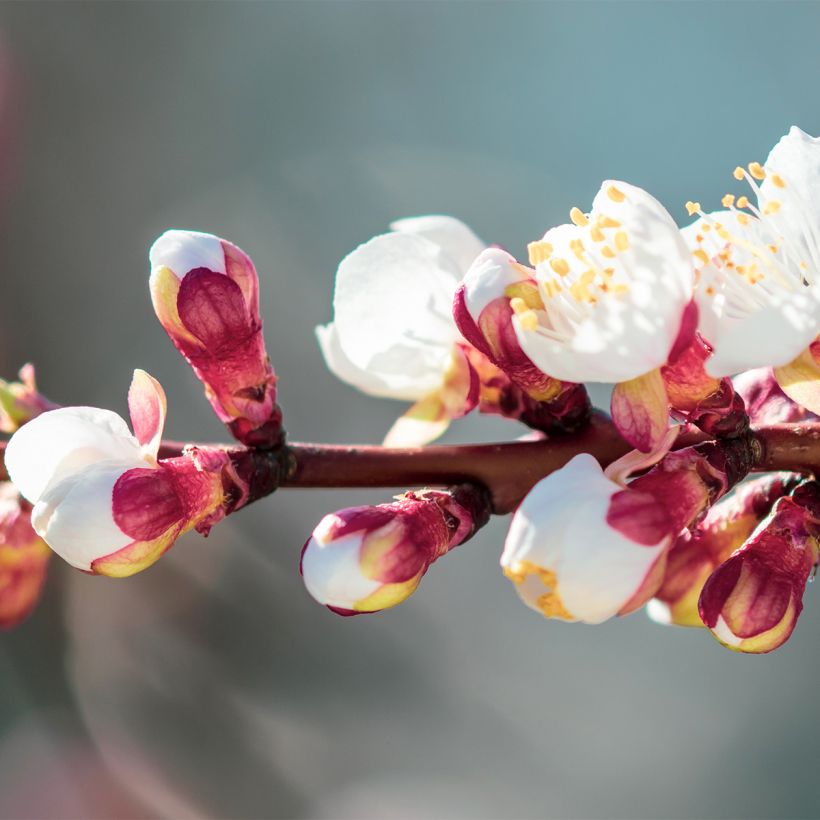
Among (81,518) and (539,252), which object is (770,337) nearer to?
(539,252)

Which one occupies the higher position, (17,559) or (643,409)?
(643,409)

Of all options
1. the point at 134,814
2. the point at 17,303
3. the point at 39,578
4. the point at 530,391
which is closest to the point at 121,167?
the point at 17,303

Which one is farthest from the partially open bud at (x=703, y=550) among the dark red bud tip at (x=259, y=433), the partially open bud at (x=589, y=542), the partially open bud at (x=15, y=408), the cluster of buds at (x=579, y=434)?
the partially open bud at (x=15, y=408)

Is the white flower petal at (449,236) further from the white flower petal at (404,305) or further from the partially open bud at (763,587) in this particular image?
the partially open bud at (763,587)

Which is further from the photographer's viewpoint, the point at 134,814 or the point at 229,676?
the point at 229,676

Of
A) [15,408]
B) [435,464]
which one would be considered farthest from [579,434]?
[15,408]

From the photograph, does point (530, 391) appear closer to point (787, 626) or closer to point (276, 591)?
point (787, 626)
